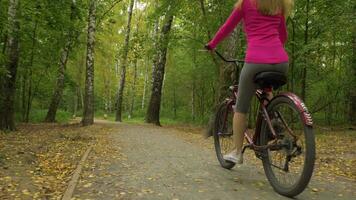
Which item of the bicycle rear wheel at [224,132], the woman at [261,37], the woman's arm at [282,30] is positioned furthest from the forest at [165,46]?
the woman at [261,37]

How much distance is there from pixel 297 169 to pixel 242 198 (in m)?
0.61

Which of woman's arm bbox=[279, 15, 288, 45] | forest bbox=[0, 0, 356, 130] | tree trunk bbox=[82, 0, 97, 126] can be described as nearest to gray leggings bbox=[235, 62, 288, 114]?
woman's arm bbox=[279, 15, 288, 45]

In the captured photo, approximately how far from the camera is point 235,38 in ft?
41.5

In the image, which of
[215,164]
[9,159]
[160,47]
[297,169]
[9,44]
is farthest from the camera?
[160,47]

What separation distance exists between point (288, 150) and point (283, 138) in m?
0.15

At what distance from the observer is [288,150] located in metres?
4.29

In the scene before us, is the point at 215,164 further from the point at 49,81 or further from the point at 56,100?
the point at 49,81

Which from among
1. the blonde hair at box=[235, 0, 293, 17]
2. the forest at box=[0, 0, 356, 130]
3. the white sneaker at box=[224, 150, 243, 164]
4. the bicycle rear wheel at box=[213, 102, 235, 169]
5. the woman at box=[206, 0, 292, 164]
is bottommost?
the white sneaker at box=[224, 150, 243, 164]

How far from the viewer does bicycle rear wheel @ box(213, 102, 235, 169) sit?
585cm

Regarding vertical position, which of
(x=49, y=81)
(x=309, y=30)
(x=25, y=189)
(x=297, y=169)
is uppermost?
(x=309, y=30)

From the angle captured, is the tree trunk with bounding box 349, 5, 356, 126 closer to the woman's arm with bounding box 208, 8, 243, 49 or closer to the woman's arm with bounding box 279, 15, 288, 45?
the woman's arm with bounding box 279, 15, 288, 45

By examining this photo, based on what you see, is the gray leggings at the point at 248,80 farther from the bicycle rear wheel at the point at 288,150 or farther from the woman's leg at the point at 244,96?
the bicycle rear wheel at the point at 288,150

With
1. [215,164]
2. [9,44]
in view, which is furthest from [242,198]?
[9,44]

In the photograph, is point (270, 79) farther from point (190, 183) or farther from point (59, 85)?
point (59, 85)
